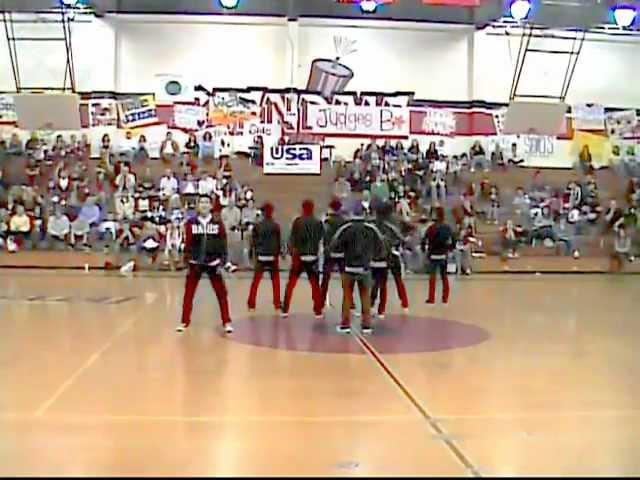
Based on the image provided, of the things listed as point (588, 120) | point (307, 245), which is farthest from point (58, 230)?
point (588, 120)

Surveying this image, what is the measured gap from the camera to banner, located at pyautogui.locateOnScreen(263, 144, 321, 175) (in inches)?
1016

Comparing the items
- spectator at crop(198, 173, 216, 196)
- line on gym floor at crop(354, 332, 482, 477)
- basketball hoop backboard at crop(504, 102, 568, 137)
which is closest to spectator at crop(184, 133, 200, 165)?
spectator at crop(198, 173, 216, 196)

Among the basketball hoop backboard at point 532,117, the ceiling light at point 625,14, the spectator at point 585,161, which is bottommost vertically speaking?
the spectator at point 585,161

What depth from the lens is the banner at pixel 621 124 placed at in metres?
28.2

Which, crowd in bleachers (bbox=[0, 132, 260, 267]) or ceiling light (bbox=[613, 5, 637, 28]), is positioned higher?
ceiling light (bbox=[613, 5, 637, 28])

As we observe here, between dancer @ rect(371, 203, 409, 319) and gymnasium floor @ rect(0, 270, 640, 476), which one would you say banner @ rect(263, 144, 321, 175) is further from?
dancer @ rect(371, 203, 409, 319)

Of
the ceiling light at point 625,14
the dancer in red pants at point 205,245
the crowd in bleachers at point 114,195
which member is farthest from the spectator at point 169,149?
the dancer in red pants at point 205,245

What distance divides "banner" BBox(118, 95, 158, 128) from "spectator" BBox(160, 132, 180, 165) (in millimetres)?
696

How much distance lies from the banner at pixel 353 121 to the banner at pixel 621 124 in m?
6.54

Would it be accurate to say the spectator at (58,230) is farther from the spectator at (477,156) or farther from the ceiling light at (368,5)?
the spectator at (477,156)

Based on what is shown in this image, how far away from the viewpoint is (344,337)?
11.0 metres

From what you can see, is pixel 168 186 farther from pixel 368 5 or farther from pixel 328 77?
pixel 368 5

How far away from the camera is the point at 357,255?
1091 cm

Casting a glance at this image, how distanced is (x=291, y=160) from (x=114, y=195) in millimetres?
5179
